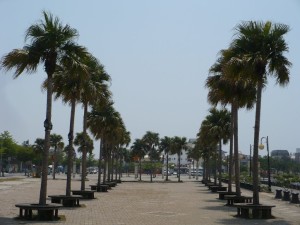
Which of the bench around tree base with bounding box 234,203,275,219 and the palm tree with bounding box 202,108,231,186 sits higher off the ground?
the palm tree with bounding box 202,108,231,186

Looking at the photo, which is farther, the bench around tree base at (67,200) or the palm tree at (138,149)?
the palm tree at (138,149)

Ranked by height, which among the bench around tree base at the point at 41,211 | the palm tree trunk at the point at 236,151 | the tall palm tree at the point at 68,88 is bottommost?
the bench around tree base at the point at 41,211

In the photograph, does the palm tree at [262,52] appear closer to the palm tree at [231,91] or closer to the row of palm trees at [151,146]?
the palm tree at [231,91]

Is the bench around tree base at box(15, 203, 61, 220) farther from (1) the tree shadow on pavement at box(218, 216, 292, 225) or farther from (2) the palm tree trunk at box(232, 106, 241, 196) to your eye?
(2) the palm tree trunk at box(232, 106, 241, 196)

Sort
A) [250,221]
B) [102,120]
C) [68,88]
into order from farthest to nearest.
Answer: [102,120], [68,88], [250,221]

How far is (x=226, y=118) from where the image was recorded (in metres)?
44.9

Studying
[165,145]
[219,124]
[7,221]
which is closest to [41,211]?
[7,221]

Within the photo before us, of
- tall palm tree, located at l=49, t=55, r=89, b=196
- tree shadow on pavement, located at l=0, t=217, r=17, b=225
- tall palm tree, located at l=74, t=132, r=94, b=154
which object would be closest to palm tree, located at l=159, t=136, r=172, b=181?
tall palm tree, located at l=74, t=132, r=94, b=154

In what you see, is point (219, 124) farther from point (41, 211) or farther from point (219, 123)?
point (41, 211)

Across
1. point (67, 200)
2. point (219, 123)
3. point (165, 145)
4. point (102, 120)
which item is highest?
point (165, 145)

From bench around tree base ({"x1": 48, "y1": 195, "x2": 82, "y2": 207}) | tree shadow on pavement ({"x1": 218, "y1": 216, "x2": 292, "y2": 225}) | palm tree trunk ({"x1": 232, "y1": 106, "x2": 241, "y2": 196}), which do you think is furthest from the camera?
palm tree trunk ({"x1": 232, "y1": 106, "x2": 241, "y2": 196})

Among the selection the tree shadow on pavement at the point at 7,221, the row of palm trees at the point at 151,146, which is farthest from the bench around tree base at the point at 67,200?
the row of palm trees at the point at 151,146

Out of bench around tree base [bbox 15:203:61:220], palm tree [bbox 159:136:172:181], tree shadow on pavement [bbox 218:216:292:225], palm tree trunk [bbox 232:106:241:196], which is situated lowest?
tree shadow on pavement [bbox 218:216:292:225]

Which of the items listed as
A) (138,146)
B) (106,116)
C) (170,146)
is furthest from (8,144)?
(106,116)
